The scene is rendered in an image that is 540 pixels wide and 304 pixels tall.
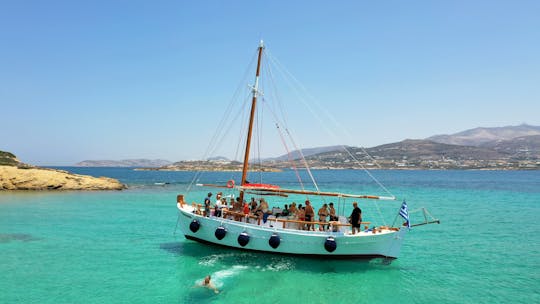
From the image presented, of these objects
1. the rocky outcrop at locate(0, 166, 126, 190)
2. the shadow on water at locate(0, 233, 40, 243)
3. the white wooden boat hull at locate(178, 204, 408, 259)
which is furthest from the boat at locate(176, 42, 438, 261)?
the rocky outcrop at locate(0, 166, 126, 190)

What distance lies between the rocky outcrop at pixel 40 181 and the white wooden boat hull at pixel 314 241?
150 ft

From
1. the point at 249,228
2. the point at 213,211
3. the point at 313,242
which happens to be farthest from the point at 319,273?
the point at 213,211

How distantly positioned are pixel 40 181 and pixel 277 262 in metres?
50.8

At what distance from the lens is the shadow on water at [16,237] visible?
2091cm

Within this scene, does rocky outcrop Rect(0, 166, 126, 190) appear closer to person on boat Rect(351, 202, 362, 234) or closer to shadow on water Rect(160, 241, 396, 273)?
shadow on water Rect(160, 241, 396, 273)

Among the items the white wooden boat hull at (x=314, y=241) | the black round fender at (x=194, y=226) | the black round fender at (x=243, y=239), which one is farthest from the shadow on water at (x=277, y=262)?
the black round fender at (x=194, y=226)

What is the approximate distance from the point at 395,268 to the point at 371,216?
16.0 m

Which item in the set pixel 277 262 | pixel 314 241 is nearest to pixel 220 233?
pixel 277 262

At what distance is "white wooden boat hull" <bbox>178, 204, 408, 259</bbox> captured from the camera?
53.2 ft

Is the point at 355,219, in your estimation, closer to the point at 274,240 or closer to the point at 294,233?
the point at 294,233

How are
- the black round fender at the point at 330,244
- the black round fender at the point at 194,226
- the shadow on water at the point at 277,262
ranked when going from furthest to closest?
the black round fender at the point at 194,226 < the black round fender at the point at 330,244 < the shadow on water at the point at 277,262

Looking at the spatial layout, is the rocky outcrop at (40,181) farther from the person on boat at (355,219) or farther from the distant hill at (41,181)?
the person on boat at (355,219)

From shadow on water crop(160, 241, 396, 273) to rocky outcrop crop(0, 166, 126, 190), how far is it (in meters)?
43.8

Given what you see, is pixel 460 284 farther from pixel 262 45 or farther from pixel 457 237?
pixel 262 45
